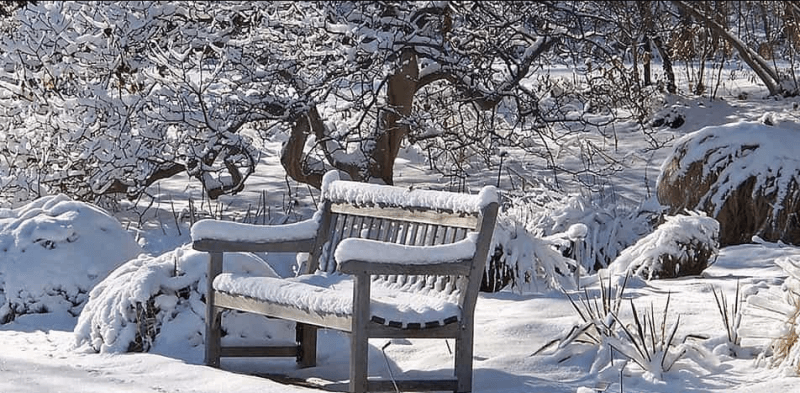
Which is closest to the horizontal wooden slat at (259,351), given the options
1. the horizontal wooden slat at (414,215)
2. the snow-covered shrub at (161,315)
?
the snow-covered shrub at (161,315)

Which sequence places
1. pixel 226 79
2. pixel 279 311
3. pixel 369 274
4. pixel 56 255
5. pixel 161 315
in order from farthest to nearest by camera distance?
pixel 226 79 → pixel 56 255 → pixel 161 315 → pixel 279 311 → pixel 369 274

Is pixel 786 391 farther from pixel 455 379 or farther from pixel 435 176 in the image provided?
pixel 435 176

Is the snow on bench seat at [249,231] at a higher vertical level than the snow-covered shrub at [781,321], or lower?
higher

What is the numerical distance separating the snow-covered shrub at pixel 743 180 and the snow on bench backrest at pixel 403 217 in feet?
11.9

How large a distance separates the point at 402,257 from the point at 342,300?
301 millimetres

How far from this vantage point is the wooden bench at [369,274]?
4344mm

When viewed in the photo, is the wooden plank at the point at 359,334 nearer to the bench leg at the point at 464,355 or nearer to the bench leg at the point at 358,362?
the bench leg at the point at 358,362

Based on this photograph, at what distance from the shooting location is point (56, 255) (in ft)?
21.2

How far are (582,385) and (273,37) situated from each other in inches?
196

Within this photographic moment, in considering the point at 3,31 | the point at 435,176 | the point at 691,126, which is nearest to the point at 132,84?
the point at 3,31

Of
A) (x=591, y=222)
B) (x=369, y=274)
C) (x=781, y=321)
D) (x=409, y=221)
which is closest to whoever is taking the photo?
(x=369, y=274)

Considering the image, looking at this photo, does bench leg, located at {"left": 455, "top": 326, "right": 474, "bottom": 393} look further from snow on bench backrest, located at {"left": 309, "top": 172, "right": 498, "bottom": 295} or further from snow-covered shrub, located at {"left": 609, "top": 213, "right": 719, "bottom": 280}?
snow-covered shrub, located at {"left": 609, "top": 213, "right": 719, "bottom": 280}

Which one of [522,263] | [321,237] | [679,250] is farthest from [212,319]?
[679,250]

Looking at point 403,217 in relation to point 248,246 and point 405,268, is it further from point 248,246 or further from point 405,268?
point 405,268
